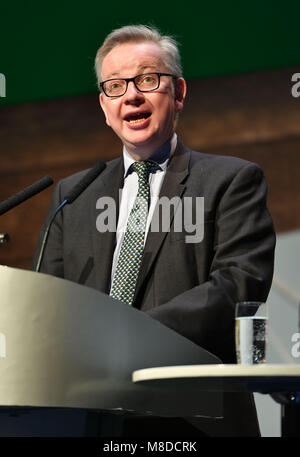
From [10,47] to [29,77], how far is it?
278mm

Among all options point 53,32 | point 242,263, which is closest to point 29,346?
point 242,263

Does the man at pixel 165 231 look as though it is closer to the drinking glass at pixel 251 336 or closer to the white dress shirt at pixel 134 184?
the white dress shirt at pixel 134 184

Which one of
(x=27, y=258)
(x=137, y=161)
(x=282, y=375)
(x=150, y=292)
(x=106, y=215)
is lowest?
(x=282, y=375)

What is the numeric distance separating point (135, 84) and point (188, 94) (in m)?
2.04

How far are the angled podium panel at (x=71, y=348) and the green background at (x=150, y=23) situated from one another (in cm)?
256

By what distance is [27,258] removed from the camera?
4.46 metres

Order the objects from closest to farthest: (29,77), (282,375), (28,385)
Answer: (282,375) → (28,385) → (29,77)

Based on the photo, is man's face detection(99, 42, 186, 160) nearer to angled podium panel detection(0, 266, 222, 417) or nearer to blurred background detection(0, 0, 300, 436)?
angled podium panel detection(0, 266, 222, 417)

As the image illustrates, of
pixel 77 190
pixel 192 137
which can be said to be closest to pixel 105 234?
pixel 77 190

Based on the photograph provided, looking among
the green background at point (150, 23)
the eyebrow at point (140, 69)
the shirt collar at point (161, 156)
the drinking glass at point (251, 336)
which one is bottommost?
the drinking glass at point (251, 336)

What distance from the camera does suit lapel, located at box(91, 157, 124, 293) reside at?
1.96 metres

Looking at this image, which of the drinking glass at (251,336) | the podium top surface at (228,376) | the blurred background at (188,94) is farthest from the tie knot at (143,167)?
the blurred background at (188,94)

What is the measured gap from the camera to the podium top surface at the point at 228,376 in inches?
41.9

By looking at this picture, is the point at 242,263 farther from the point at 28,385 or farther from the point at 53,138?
the point at 53,138
